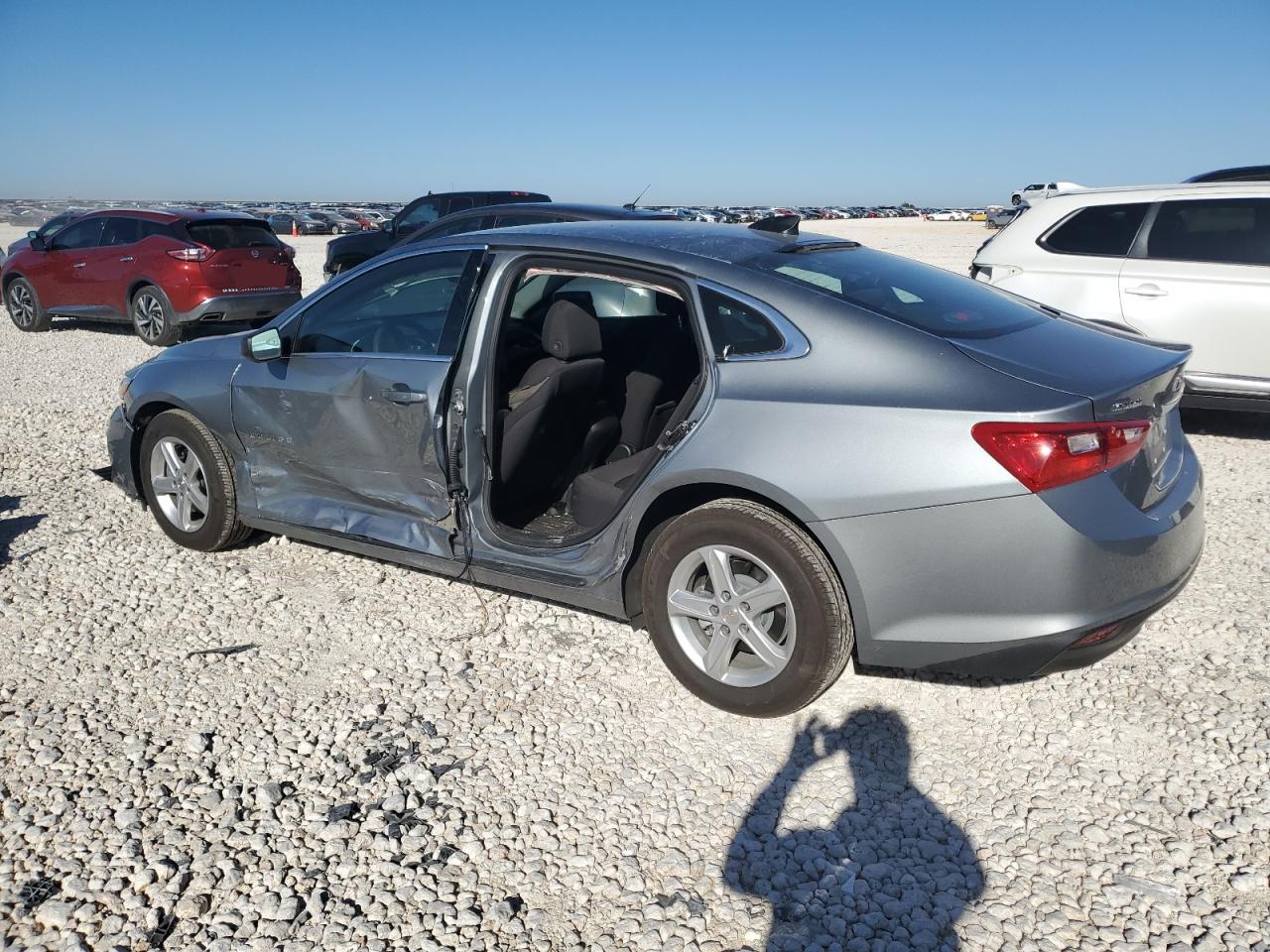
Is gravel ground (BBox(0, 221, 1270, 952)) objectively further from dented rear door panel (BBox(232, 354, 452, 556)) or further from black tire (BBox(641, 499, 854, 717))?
dented rear door panel (BBox(232, 354, 452, 556))

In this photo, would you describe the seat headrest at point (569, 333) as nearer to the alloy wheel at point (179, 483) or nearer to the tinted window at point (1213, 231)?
the alloy wheel at point (179, 483)

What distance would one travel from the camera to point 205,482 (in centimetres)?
480

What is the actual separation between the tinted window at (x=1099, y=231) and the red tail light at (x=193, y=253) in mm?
9479

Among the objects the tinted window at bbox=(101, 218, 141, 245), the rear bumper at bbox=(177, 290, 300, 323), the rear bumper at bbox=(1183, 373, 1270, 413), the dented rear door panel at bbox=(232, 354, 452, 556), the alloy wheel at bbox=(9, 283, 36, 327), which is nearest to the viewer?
the dented rear door panel at bbox=(232, 354, 452, 556)

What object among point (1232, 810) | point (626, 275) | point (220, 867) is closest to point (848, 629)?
point (1232, 810)

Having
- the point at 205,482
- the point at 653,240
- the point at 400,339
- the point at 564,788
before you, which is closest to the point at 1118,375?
the point at 653,240

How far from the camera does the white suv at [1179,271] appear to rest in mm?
6434

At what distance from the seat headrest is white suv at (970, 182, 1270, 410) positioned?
11.9ft

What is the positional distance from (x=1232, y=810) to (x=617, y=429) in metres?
2.70

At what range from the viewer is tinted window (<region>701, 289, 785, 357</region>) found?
10.7ft

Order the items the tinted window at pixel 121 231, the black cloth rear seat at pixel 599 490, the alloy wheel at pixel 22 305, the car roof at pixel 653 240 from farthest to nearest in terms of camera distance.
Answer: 1. the alloy wheel at pixel 22 305
2. the tinted window at pixel 121 231
3. the black cloth rear seat at pixel 599 490
4. the car roof at pixel 653 240

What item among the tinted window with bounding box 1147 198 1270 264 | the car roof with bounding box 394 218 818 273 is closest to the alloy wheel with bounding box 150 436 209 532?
the car roof with bounding box 394 218 818 273

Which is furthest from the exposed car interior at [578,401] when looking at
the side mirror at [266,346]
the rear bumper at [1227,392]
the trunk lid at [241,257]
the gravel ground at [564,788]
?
the trunk lid at [241,257]

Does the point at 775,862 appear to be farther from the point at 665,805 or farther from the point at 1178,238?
the point at 1178,238
